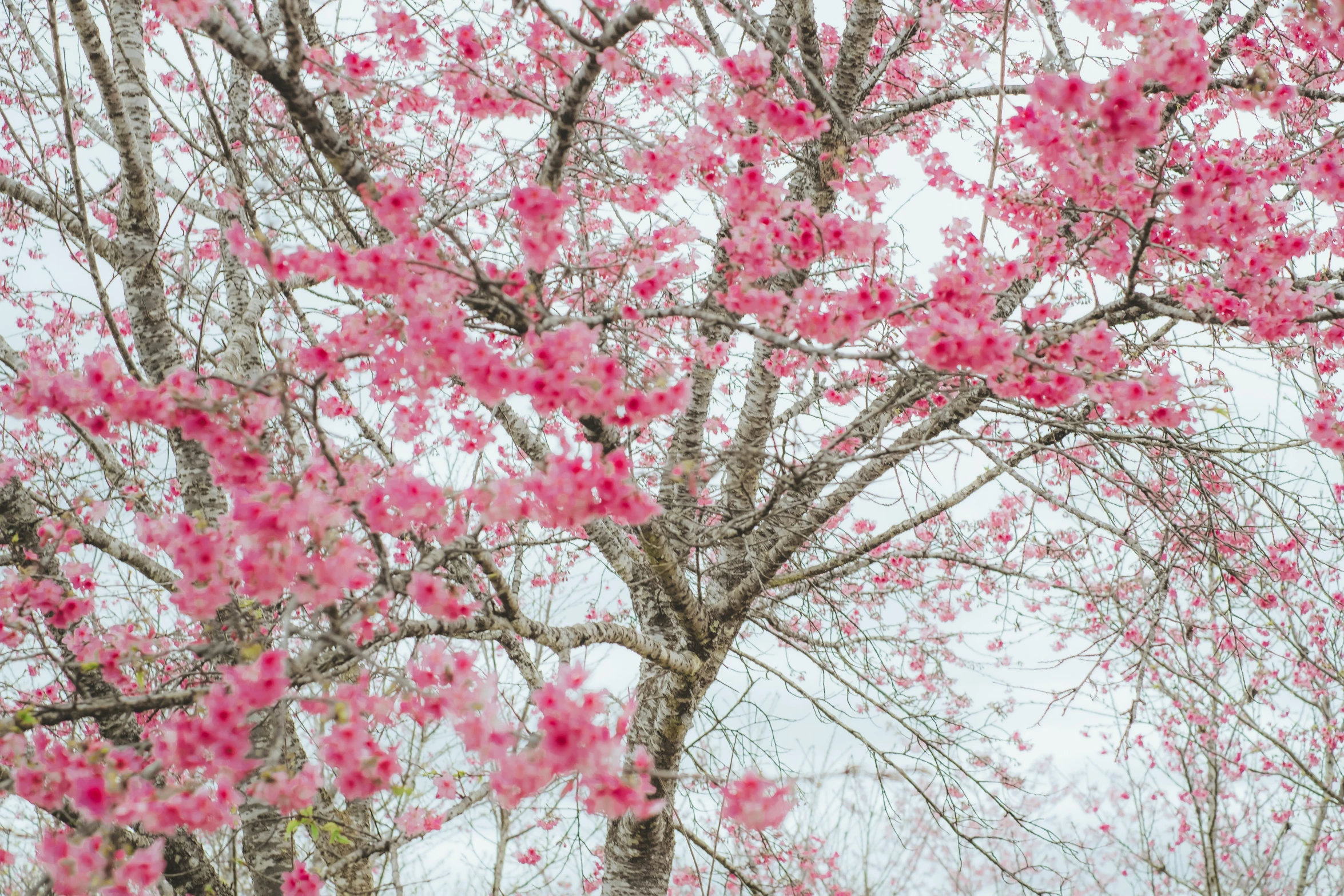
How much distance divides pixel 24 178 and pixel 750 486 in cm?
599

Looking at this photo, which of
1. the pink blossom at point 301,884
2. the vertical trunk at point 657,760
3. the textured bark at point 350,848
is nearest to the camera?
the pink blossom at point 301,884

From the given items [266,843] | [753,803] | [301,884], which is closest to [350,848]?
[266,843]

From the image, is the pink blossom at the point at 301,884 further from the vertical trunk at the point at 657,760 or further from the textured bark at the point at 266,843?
the vertical trunk at the point at 657,760

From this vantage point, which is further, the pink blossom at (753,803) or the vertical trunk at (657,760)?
the vertical trunk at (657,760)

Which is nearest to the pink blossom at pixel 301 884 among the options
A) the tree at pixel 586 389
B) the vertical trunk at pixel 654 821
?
the tree at pixel 586 389

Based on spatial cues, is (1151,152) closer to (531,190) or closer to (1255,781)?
(531,190)

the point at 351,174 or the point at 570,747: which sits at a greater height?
the point at 351,174

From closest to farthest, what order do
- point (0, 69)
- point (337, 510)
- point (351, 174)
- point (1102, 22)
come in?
point (337, 510) < point (351, 174) < point (1102, 22) < point (0, 69)

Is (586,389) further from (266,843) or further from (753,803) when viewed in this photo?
(266,843)

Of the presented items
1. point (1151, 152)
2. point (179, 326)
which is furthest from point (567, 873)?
point (1151, 152)

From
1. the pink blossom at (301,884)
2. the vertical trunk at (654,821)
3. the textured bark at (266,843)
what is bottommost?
the pink blossom at (301,884)

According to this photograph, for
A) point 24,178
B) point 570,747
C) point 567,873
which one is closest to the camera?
point 570,747

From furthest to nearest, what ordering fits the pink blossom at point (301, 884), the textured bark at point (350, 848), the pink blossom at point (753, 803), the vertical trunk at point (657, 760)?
the vertical trunk at point (657, 760) < the textured bark at point (350, 848) < the pink blossom at point (301, 884) < the pink blossom at point (753, 803)

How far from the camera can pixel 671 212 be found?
13.1 feet
